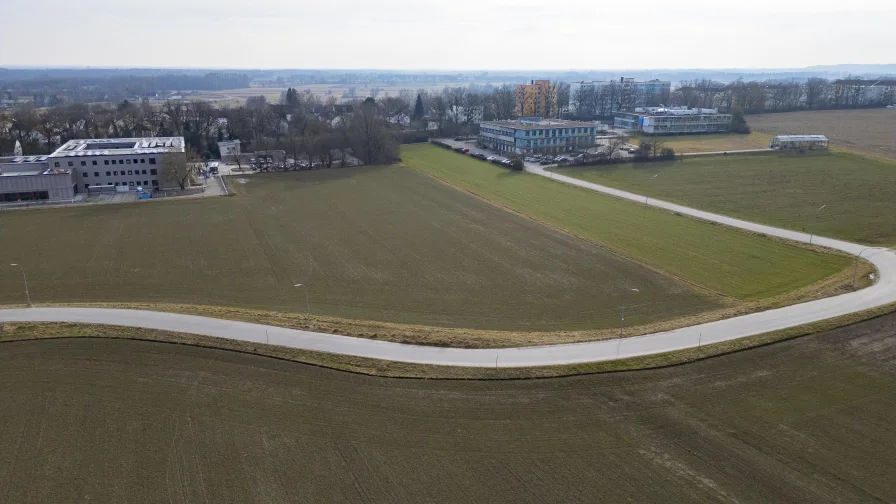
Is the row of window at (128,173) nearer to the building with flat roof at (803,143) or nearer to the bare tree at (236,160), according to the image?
the bare tree at (236,160)

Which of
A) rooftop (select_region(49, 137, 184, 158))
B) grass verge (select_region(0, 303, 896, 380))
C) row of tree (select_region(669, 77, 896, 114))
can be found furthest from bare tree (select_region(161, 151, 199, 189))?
row of tree (select_region(669, 77, 896, 114))

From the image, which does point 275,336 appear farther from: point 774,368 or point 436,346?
point 774,368

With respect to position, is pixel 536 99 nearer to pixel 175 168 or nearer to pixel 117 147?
pixel 175 168

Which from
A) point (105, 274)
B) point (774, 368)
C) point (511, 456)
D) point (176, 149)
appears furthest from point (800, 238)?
point (176, 149)

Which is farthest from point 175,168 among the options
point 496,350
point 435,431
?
point 435,431

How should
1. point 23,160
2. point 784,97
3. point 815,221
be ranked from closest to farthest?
1. point 815,221
2. point 23,160
3. point 784,97
